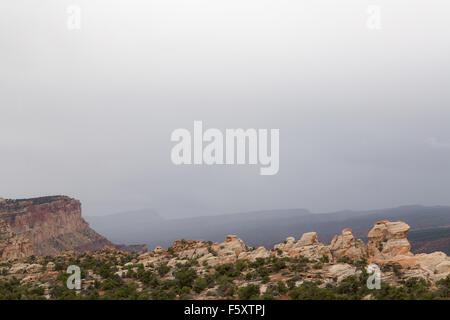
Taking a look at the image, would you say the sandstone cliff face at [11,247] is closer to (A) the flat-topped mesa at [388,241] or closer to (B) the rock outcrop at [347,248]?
(B) the rock outcrop at [347,248]

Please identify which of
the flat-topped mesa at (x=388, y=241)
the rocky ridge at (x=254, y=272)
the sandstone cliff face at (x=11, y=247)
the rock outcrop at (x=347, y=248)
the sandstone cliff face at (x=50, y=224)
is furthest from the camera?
the sandstone cliff face at (x=50, y=224)

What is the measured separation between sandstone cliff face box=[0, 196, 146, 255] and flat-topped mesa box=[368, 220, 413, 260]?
10458 centimetres

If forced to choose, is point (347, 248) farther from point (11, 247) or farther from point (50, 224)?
point (50, 224)

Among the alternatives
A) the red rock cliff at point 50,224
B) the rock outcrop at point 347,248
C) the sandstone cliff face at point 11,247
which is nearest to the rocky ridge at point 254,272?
the rock outcrop at point 347,248

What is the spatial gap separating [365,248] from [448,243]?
105 m

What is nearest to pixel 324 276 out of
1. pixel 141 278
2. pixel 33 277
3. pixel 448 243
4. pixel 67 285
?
pixel 141 278

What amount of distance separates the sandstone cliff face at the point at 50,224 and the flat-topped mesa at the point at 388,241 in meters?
105

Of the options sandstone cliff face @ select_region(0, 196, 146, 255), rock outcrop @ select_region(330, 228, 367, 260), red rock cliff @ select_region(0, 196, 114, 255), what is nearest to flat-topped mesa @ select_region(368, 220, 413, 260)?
rock outcrop @ select_region(330, 228, 367, 260)

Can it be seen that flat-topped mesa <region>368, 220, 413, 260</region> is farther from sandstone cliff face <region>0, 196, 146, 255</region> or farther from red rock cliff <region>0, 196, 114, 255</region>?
red rock cliff <region>0, 196, 114, 255</region>

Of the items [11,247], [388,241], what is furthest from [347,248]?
[11,247]

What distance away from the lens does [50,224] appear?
407 ft

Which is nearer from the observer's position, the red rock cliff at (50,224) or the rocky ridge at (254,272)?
the rocky ridge at (254,272)

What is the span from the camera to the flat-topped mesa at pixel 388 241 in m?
33.2
